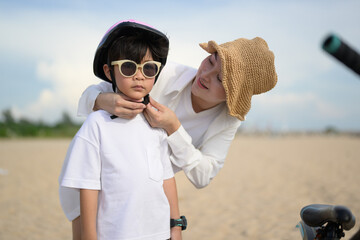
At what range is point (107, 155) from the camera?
178 cm

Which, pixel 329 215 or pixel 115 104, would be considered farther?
pixel 115 104

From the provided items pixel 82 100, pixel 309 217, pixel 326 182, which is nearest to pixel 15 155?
pixel 326 182

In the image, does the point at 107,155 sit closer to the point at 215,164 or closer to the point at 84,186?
the point at 84,186

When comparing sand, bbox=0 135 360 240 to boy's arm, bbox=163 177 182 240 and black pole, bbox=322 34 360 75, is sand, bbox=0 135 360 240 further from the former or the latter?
black pole, bbox=322 34 360 75

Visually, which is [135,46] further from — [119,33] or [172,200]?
[172,200]

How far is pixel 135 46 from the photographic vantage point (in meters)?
1.91

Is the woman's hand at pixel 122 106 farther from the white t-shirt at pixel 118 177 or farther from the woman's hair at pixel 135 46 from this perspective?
the woman's hair at pixel 135 46

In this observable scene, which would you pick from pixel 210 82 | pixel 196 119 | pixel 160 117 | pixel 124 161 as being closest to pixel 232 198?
pixel 196 119

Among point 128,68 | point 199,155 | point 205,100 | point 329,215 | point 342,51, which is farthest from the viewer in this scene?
point 205,100

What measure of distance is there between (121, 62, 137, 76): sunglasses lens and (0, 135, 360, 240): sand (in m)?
3.65

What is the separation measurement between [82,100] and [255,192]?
253 inches

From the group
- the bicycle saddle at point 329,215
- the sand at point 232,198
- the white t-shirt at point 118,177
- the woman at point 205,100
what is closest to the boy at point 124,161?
the white t-shirt at point 118,177

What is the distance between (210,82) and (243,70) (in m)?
0.24

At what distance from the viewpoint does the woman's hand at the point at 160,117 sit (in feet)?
6.46
